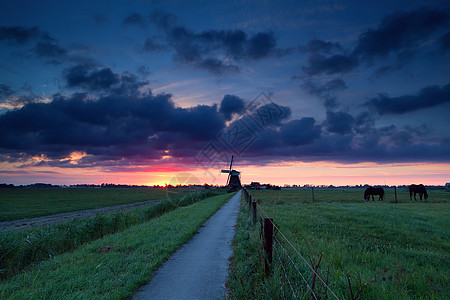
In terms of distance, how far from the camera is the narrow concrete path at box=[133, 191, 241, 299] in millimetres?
5324

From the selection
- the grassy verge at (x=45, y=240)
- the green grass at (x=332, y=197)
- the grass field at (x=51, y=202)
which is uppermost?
the green grass at (x=332, y=197)

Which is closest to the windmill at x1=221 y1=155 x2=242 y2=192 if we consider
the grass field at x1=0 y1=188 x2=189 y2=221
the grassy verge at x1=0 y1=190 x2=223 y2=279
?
the grass field at x1=0 y1=188 x2=189 y2=221

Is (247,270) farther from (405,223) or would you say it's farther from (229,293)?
(405,223)

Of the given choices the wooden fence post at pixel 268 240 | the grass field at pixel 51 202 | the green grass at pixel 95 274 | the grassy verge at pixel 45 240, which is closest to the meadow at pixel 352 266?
the wooden fence post at pixel 268 240

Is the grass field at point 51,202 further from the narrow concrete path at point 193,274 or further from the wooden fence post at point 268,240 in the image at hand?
the wooden fence post at point 268,240

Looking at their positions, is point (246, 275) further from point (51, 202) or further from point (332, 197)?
point (51, 202)

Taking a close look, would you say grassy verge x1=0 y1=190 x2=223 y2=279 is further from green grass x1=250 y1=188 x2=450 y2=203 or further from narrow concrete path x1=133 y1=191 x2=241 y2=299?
Answer: green grass x1=250 y1=188 x2=450 y2=203

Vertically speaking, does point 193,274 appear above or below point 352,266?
below

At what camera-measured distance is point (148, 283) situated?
5.92 metres

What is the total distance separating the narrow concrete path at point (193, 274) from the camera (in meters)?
5.32

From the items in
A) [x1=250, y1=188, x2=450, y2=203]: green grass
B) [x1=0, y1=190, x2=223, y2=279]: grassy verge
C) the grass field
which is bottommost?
the grass field

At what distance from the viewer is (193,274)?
6.52 m

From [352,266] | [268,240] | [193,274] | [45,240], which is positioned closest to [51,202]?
[45,240]

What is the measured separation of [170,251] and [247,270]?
326 cm
